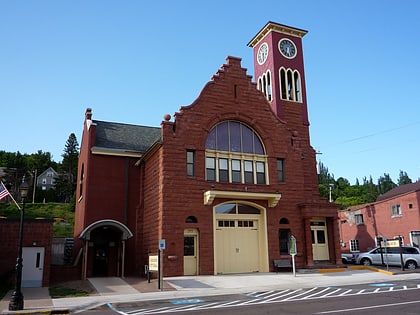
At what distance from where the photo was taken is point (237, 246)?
24.8 metres

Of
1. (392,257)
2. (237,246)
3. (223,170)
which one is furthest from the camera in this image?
(392,257)

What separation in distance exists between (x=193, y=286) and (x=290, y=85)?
20.4m

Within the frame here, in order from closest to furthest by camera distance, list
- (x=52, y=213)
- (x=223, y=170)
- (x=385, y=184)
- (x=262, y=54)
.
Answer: (x=223, y=170) → (x=262, y=54) → (x=52, y=213) → (x=385, y=184)

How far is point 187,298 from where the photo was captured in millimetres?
16000

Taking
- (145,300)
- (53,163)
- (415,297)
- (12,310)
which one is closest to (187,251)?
(145,300)

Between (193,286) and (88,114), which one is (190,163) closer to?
(193,286)

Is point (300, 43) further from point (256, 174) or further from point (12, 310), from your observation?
point (12, 310)

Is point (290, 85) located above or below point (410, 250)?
above

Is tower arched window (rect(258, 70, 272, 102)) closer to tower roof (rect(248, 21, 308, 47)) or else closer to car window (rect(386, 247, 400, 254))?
tower roof (rect(248, 21, 308, 47))

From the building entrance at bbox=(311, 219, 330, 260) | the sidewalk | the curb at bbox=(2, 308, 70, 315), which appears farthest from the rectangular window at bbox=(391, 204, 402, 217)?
the curb at bbox=(2, 308, 70, 315)

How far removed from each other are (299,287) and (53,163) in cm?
10860

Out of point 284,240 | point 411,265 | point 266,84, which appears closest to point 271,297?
point 284,240

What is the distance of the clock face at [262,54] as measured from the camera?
1348 inches

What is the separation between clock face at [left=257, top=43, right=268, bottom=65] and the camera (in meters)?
34.2
